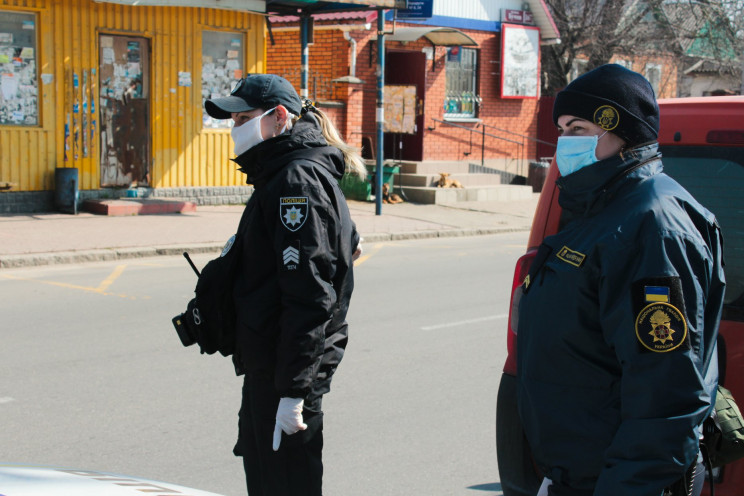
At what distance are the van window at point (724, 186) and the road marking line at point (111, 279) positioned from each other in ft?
23.4

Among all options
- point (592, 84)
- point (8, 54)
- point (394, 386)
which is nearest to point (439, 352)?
point (394, 386)

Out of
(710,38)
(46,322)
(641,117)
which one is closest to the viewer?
Answer: (641,117)

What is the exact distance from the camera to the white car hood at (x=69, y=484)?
7.72 ft

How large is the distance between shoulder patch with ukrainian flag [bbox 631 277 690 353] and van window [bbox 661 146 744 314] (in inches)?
53.7

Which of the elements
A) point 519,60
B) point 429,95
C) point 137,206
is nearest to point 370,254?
point 137,206

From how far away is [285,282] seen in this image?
294 cm

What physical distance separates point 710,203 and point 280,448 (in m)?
1.89

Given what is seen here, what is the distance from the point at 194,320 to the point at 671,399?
1.65 m

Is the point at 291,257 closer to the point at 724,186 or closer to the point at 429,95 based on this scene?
the point at 724,186

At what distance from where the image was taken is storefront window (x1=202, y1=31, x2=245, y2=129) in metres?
16.5

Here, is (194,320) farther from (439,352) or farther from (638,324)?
(439,352)

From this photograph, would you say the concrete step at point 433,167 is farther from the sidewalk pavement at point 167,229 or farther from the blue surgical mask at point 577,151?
the blue surgical mask at point 577,151

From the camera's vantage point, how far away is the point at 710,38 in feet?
90.2

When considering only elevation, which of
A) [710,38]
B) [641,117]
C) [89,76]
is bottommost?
[641,117]
